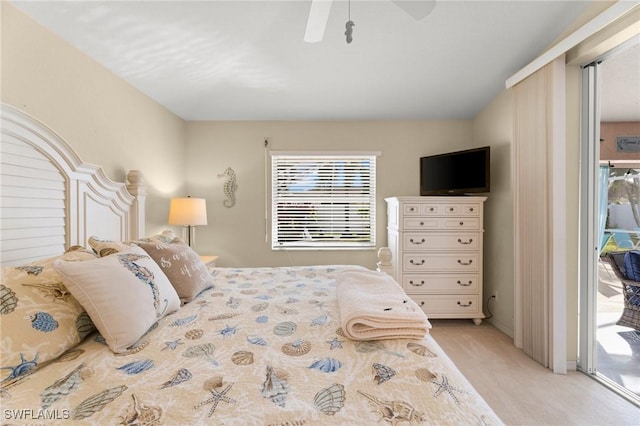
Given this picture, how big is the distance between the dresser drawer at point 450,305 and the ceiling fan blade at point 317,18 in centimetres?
250

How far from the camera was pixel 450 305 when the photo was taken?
306 cm

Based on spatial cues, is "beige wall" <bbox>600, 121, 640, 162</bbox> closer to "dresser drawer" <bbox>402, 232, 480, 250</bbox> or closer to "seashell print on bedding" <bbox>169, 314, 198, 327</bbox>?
"dresser drawer" <bbox>402, 232, 480, 250</bbox>

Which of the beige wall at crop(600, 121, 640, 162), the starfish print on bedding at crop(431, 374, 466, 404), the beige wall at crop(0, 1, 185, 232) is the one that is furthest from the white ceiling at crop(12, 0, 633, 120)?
the starfish print on bedding at crop(431, 374, 466, 404)

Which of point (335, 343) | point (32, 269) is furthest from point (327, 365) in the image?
point (32, 269)

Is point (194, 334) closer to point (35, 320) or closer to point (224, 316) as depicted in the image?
point (224, 316)

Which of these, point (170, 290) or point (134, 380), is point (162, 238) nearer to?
point (170, 290)

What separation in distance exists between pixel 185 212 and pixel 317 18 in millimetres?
2127

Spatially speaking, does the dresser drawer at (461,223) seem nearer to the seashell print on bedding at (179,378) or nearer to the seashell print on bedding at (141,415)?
the seashell print on bedding at (179,378)

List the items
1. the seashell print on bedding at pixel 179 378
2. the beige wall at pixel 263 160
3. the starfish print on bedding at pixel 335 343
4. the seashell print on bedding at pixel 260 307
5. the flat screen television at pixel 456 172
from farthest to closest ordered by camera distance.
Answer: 1. the beige wall at pixel 263 160
2. the flat screen television at pixel 456 172
3. the seashell print on bedding at pixel 260 307
4. the starfish print on bedding at pixel 335 343
5. the seashell print on bedding at pixel 179 378

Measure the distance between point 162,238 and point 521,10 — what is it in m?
3.02

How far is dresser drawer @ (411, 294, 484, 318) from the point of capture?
120 inches

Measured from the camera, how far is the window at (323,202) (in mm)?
3594

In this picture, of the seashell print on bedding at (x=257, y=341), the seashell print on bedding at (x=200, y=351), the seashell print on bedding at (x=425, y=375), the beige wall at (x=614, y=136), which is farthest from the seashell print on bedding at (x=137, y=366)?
the beige wall at (x=614, y=136)

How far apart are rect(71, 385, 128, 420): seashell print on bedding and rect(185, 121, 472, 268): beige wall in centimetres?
277
